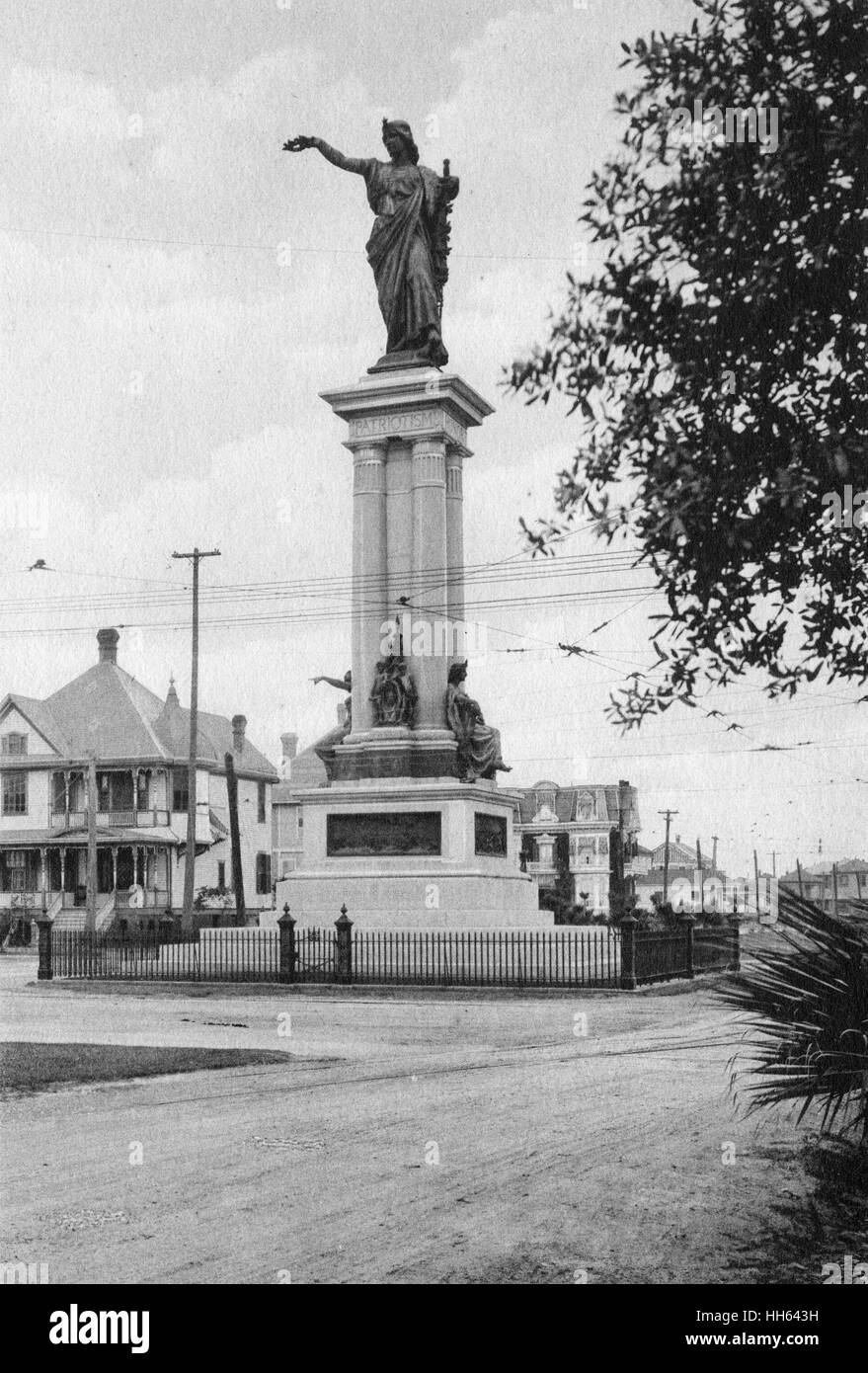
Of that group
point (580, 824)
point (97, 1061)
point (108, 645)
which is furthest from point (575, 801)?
point (97, 1061)

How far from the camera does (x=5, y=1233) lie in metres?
6.74

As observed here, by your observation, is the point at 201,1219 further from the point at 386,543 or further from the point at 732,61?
the point at 386,543

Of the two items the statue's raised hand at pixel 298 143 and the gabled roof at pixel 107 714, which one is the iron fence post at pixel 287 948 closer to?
the statue's raised hand at pixel 298 143

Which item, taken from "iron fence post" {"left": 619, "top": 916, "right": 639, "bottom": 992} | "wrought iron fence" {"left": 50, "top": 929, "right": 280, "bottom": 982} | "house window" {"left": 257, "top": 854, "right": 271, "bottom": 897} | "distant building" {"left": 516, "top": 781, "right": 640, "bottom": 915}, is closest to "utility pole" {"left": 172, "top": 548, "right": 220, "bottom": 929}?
"wrought iron fence" {"left": 50, "top": 929, "right": 280, "bottom": 982}

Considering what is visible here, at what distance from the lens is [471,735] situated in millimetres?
30406

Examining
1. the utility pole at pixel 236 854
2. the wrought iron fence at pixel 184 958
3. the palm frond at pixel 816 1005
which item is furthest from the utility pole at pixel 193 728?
the palm frond at pixel 816 1005

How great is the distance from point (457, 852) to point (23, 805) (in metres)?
36.8

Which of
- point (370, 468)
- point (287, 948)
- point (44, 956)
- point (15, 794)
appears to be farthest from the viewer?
point (15, 794)

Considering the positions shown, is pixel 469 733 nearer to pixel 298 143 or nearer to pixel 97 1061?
pixel 298 143

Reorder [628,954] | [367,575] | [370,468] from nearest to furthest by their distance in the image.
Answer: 1. [628,954]
2. [367,575]
3. [370,468]

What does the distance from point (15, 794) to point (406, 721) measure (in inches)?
1396

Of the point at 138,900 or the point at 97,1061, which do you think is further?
the point at 138,900

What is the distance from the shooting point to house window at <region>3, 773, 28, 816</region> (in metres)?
60.9

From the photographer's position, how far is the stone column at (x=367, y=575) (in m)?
31.0
